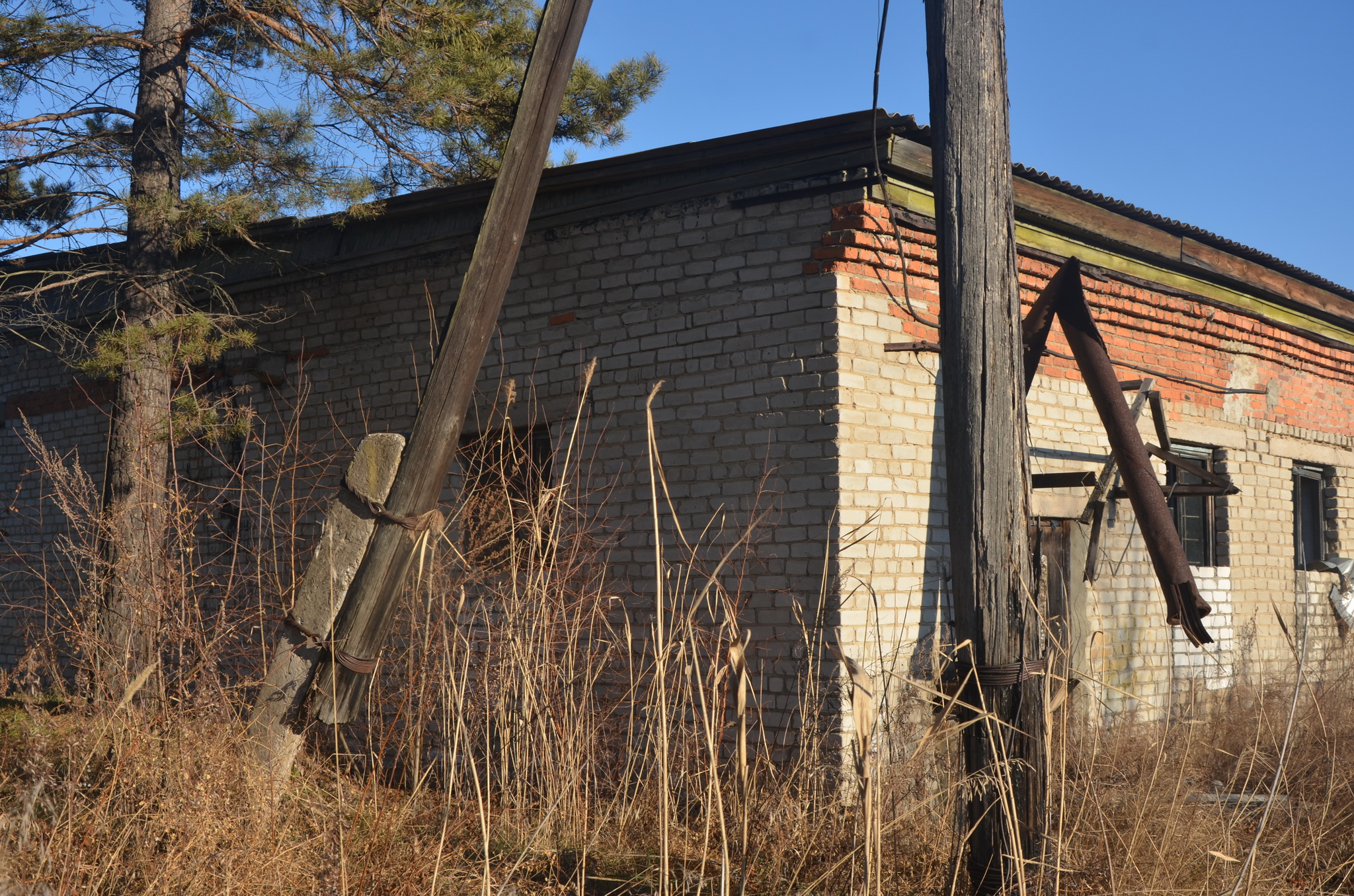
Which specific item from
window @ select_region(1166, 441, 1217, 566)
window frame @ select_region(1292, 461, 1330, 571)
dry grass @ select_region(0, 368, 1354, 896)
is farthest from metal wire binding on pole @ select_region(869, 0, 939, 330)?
window frame @ select_region(1292, 461, 1330, 571)

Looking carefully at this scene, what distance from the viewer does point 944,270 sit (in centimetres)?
372

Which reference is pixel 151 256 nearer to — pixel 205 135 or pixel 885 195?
pixel 205 135

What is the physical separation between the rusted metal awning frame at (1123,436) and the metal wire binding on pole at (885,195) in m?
0.61

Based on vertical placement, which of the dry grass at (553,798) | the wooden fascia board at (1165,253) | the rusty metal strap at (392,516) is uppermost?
the wooden fascia board at (1165,253)

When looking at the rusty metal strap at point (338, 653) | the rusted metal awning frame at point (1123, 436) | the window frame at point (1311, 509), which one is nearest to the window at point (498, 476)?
the rusty metal strap at point (338, 653)

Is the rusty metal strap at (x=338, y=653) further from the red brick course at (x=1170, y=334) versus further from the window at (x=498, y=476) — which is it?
the red brick course at (x=1170, y=334)

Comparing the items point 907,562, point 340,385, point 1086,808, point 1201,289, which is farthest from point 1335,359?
point 340,385

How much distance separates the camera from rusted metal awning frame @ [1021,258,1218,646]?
557 cm

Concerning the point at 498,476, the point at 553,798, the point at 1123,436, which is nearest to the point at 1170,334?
the point at 1123,436

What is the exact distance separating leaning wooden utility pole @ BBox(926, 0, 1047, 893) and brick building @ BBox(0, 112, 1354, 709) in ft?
2.18

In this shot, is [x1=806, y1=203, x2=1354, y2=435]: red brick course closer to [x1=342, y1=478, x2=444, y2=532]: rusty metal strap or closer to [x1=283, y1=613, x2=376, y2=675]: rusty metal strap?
[x1=342, y1=478, x2=444, y2=532]: rusty metal strap

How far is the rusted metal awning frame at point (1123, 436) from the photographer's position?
18.3ft

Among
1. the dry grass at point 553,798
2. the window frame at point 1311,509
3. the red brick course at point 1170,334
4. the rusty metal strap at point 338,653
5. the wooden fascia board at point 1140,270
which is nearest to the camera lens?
the dry grass at point 553,798

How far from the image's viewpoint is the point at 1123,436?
576cm
